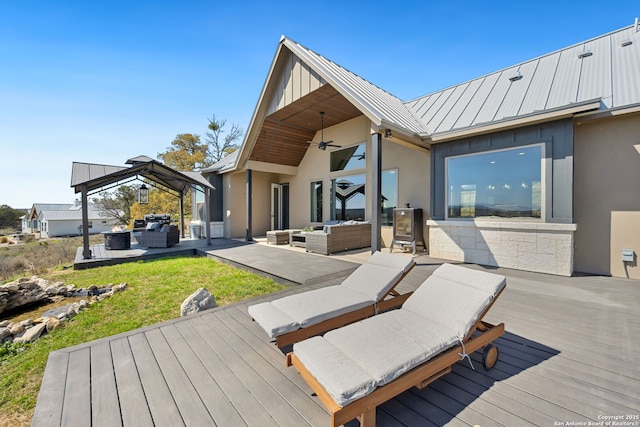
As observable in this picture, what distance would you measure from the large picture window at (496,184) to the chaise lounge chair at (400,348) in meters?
4.06

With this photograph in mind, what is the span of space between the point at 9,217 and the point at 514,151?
67820 mm

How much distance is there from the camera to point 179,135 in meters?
24.2

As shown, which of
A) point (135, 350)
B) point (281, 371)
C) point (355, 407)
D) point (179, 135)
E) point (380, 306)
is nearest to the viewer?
point (355, 407)

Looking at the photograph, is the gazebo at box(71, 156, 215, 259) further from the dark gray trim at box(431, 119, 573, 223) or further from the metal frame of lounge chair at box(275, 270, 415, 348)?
the dark gray trim at box(431, 119, 573, 223)

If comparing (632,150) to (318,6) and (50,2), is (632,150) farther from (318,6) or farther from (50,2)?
(50,2)

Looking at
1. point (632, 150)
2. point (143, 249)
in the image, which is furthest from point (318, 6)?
point (143, 249)

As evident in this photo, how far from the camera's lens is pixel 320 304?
9.26 feet

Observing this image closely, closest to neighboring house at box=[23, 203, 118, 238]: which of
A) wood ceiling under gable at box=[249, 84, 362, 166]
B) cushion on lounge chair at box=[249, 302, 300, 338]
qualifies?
wood ceiling under gable at box=[249, 84, 362, 166]

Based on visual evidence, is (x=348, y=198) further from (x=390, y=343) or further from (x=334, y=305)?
(x=390, y=343)

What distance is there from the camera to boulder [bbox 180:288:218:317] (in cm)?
363

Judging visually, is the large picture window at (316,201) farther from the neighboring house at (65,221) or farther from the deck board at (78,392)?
the neighboring house at (65,221)

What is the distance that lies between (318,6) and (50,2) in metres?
6.52

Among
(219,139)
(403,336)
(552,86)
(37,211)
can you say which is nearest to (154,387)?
(403,336)

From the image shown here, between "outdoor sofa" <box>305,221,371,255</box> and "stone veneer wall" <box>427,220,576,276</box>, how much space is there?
230 cm
